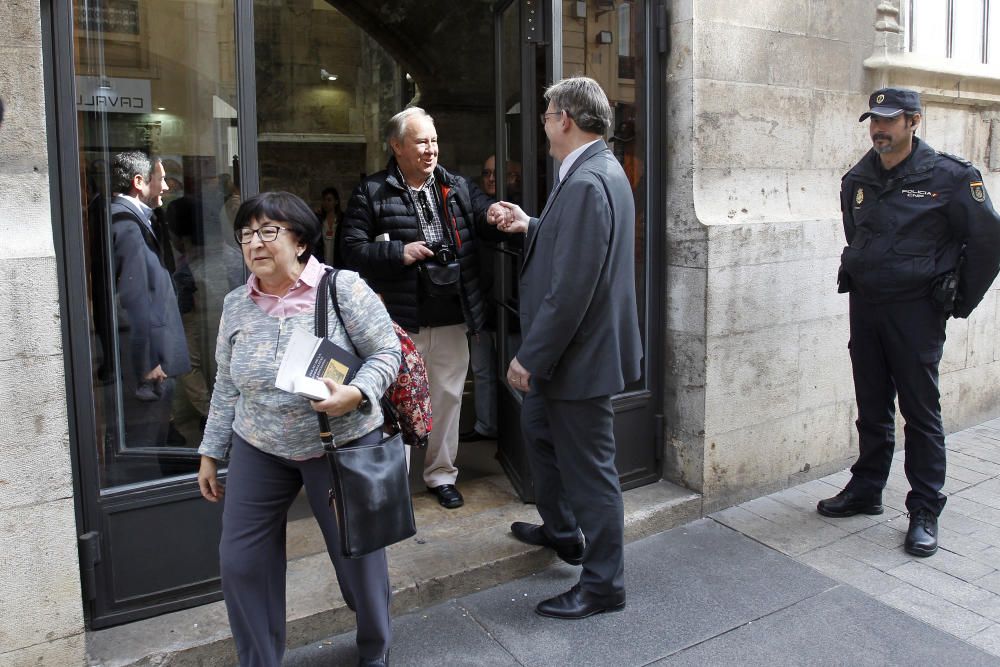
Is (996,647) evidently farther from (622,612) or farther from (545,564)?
(545,564)

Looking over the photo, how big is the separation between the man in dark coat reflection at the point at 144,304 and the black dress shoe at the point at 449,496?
1397 mm

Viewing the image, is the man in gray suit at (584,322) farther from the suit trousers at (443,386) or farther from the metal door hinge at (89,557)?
the metal door hinge at (89,557)

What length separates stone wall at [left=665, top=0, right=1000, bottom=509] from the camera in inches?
175

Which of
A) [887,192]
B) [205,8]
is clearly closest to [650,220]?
[887,192]

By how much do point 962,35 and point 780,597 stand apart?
4178 mm

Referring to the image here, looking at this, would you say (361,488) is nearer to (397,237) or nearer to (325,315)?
(325,315)

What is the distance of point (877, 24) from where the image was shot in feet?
16.8

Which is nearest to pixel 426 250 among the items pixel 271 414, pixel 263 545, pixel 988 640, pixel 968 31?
pixel 271 414

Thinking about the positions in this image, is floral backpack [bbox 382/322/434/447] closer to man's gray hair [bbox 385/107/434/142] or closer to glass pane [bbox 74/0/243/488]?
glass pane [bbox 74/0/243/488]

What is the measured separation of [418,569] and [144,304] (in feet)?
5.05

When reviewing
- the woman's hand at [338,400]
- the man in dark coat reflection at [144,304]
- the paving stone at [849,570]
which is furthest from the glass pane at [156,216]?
the paving stone at [849,570]

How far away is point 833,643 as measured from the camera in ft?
10.8

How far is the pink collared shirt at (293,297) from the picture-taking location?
269 centimetres

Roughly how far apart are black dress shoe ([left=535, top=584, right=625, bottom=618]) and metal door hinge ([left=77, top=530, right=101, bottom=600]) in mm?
1657
